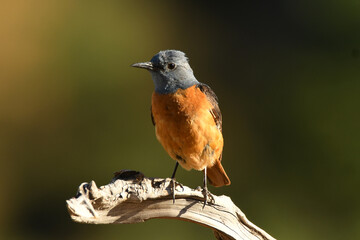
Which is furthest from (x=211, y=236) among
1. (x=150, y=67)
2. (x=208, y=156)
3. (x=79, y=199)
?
(x=79, y=199)

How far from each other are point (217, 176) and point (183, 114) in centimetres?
95

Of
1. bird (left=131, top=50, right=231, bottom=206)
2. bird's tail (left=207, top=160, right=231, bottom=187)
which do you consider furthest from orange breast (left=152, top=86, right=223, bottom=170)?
bird's tail (left=207, top=160, right=231, bottom=187)

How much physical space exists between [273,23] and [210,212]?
19.1ft

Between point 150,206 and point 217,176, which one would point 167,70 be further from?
point 150,206

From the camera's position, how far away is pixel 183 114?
4.74 metres

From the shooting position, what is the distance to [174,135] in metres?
4.73

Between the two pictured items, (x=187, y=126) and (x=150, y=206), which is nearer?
(x=150, y=206)

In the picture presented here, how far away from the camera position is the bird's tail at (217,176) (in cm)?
534

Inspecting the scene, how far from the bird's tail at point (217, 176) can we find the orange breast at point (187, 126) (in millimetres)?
387

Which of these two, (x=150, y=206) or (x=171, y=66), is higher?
(x=171, y=66)

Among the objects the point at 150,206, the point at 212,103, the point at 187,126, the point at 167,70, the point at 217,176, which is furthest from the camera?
the point at 217,176

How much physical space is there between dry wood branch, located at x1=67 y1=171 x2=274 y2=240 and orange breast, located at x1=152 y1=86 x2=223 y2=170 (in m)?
0.42

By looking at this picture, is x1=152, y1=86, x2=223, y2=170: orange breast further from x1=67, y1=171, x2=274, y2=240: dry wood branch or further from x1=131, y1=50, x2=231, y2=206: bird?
x1=67, y1=171, x2=274, y2=240: dry wood branch

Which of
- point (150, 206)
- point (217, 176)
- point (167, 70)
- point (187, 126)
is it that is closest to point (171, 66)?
point (167, 70)
